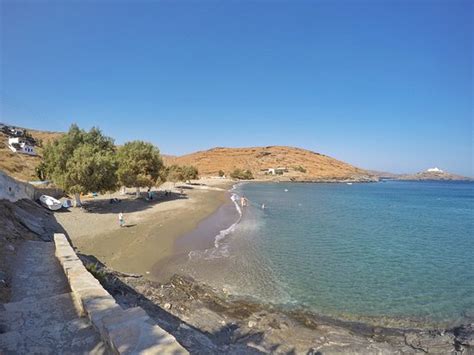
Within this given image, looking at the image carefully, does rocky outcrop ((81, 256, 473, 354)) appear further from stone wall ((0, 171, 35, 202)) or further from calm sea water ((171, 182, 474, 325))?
stone wall ((0, 171, 35, 202))

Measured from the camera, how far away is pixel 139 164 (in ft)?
139

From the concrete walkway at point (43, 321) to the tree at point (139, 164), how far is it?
34.1 m

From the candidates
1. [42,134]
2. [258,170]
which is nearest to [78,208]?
[42,134]

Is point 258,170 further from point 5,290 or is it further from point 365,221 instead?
point 5,290

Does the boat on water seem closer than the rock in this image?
No

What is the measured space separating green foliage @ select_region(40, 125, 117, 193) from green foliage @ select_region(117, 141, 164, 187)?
6507mm

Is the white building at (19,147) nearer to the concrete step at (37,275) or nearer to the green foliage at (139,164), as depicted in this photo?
the green foliage at (139,164)

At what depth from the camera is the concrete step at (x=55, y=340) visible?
181 inches

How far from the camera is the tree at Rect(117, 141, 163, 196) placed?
41.0 metres

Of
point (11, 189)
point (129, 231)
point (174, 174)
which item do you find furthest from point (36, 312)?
point (174, 174)

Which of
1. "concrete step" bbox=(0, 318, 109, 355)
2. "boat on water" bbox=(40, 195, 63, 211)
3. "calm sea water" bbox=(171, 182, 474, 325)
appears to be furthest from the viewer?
"boat on water" bbox=(40, 195, 63, 211)

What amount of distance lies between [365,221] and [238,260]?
2423 centimetres

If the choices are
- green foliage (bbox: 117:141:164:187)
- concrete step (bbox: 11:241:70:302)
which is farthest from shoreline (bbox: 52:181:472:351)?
green foliage (bbox: 117:141:164:187)

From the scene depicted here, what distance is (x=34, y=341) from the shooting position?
483cm
